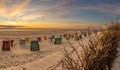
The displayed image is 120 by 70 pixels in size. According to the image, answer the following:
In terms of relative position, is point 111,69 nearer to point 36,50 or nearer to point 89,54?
point 89,54

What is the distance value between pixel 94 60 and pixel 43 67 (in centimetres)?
383

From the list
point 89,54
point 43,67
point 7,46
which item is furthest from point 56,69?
point 7,46

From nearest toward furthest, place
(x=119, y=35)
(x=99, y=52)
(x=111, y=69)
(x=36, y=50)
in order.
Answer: (x=99, y=52) < (x=111, y=69) < (x=119, y=35) < (x=36, y=50)

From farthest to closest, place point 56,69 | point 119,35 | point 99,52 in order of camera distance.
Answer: point 119,35, point 56,69, point 99,52

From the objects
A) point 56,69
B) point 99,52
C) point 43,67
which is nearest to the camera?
point 99,52

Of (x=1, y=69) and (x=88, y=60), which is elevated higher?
(x=88, y=60)

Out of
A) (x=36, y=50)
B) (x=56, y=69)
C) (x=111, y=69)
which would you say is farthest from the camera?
(x=36, y=50)

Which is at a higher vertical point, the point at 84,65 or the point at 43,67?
the point at 84,65

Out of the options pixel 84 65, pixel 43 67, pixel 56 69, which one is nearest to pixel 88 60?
pixel 84 65

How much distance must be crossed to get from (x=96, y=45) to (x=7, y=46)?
1119 cm

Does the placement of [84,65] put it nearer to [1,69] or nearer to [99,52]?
[99,52]

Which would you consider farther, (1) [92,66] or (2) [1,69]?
(2) [1,69]

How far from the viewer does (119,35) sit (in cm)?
1292

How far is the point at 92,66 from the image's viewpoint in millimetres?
4875
